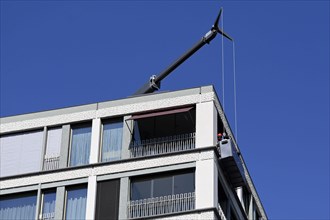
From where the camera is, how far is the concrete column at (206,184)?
2425 inches

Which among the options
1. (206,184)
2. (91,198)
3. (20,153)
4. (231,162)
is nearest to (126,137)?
(91,198)

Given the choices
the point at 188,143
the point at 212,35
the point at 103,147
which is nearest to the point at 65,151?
the point at 103,147

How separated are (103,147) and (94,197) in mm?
3562

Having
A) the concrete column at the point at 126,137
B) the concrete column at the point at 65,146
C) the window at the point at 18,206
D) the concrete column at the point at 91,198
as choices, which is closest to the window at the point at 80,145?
the concrete column at the point at 65,146

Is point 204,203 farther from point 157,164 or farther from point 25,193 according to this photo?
point 25,193

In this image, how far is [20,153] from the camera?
222 feet

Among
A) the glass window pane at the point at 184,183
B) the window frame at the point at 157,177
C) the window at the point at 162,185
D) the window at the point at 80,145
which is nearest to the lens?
the glass window pane at the point at 184,183

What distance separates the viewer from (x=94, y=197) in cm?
6391

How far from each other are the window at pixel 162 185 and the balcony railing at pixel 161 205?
13.7 inches

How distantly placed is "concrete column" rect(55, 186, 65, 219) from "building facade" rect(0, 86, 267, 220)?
0.06 meters

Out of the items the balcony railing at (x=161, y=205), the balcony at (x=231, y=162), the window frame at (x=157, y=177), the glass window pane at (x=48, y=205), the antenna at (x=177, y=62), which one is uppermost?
the antenna at (x=177, y=62)

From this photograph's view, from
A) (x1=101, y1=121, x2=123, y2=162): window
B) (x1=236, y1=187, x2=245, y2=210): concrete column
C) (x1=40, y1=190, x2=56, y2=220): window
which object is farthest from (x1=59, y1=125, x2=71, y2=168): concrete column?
(x1=236, y1=187, x2=245, y2=210): concrete column

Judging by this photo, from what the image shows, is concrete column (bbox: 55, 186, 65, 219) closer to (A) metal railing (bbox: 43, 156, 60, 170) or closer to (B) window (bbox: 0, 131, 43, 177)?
(A) metal railing (bbox: 43, 156, 60, 170)

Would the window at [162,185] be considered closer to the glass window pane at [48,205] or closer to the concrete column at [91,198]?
the concrete column at [91,198]
